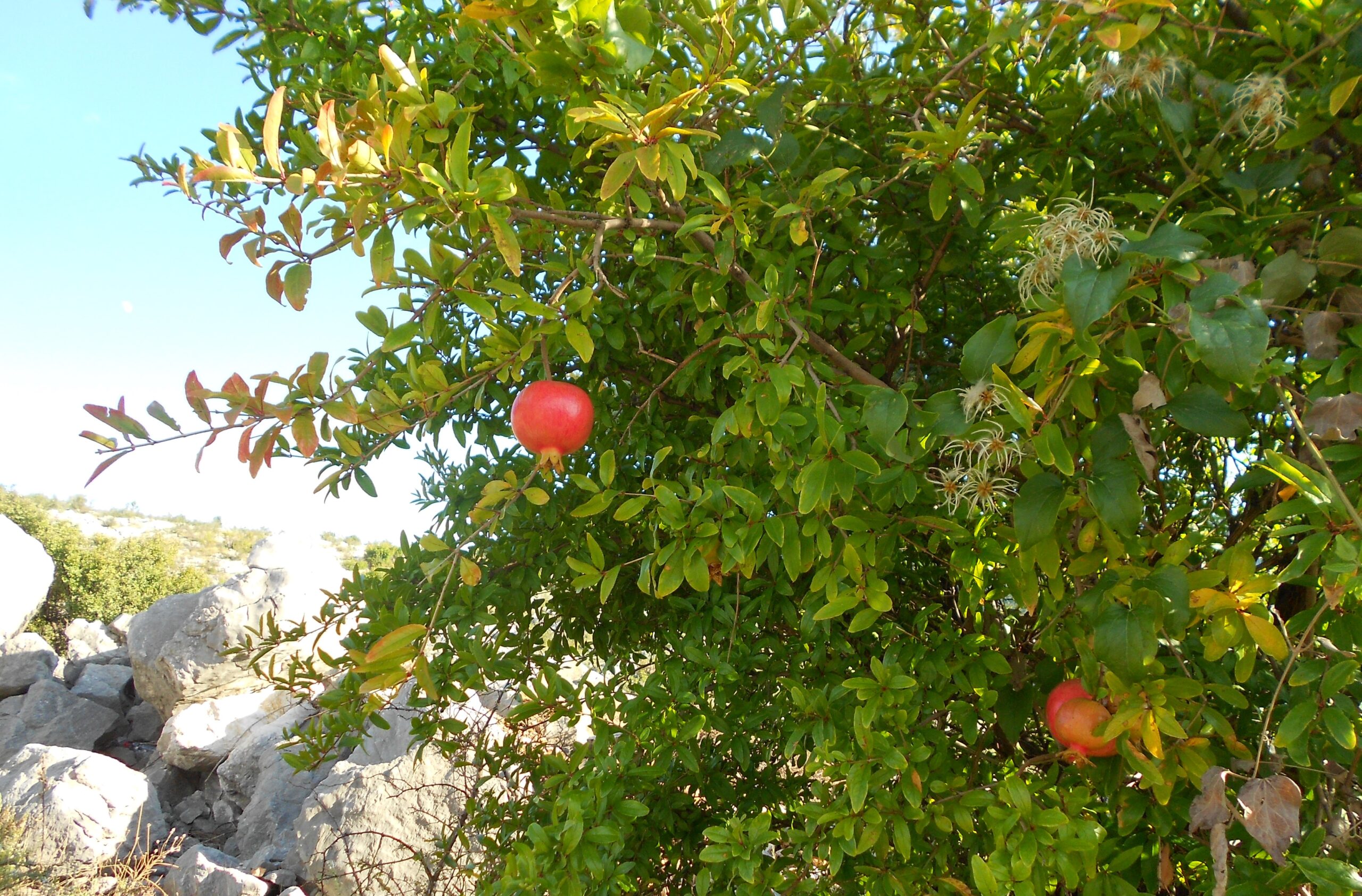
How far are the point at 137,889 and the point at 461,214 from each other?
5687 millimetres

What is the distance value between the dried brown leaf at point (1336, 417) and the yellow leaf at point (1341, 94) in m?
0.33

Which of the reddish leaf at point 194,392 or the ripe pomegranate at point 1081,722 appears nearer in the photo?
the reddish leaf at point 194,392

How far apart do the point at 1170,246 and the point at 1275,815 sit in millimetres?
643

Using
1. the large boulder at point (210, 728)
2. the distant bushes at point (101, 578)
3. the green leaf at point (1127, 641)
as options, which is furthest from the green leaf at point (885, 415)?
the distant bushes at point (101, 578)

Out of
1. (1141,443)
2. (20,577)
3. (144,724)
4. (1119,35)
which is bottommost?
(144,724)

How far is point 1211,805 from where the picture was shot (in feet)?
3.12

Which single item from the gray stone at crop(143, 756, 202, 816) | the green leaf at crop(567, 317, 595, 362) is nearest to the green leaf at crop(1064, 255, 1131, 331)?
the green leaf at crop(567, 317, 595, 362)

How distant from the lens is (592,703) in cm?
150

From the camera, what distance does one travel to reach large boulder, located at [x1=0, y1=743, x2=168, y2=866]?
17.9 feet

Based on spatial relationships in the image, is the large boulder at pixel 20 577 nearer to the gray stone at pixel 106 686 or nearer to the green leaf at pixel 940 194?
the gray stone at pixel 106 686

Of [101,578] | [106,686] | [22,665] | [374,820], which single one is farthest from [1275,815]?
[101,578]

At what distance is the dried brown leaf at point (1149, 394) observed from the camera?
87 centimetres

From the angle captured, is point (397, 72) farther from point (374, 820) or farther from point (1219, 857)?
point (374, 820)

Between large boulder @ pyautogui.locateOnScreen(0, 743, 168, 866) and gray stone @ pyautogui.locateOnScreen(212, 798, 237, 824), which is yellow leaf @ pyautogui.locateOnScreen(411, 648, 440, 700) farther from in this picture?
gray stone @ pyautogui.locateOnScreen(212, 798, 237, 824)
